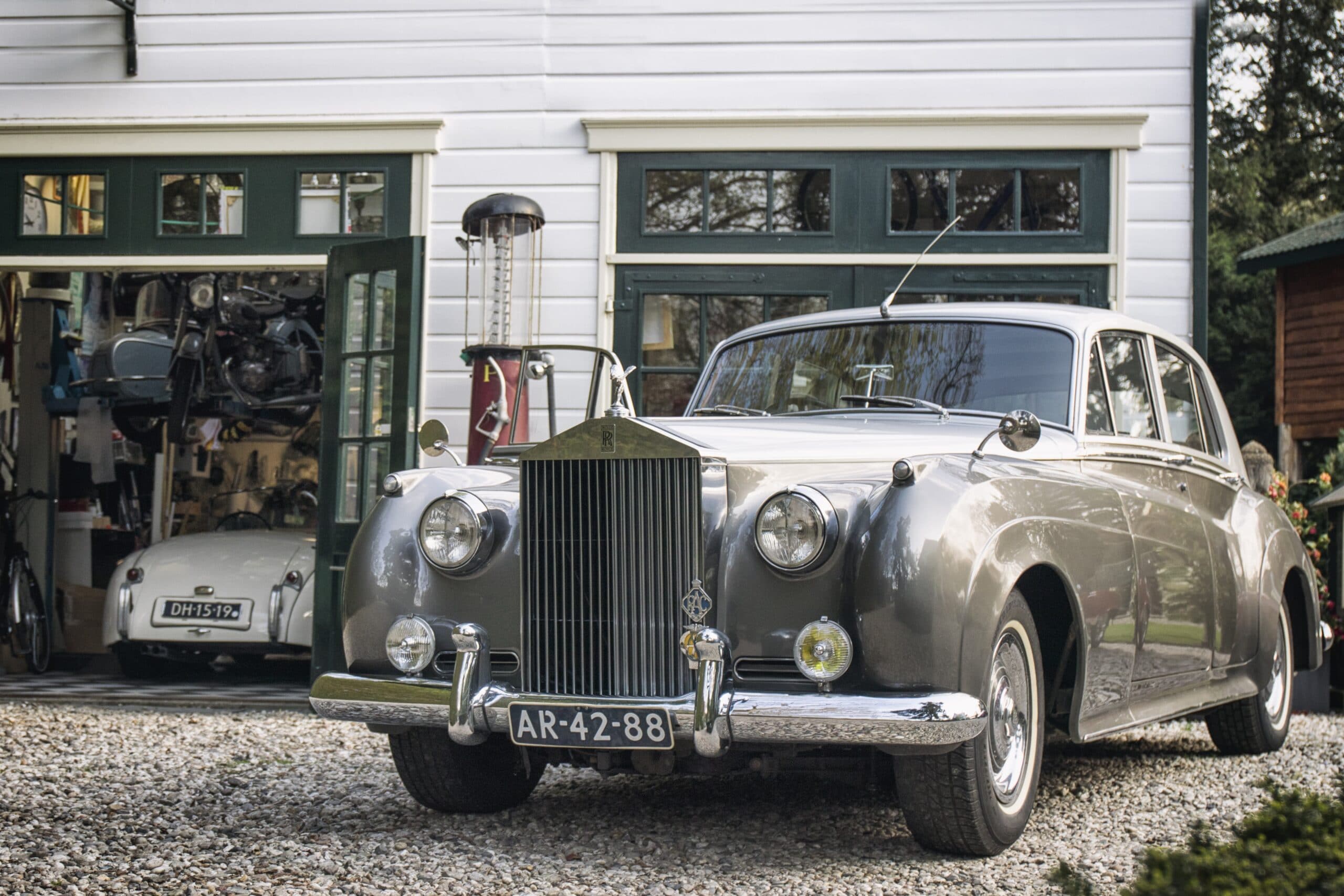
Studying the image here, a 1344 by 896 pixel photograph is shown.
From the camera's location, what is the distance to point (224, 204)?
8.62 m

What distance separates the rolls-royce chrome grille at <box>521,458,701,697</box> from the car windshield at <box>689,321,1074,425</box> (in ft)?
3.97

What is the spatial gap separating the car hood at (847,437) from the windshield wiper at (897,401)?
30 millimetres

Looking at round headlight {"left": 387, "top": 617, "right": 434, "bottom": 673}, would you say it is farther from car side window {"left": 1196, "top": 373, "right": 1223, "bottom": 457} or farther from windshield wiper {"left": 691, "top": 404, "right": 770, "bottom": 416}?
car side window {"left": 1196, "top": 373, "right": 1223, "bottom": 457}

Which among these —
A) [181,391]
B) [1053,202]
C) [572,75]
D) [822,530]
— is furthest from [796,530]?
[181,391]

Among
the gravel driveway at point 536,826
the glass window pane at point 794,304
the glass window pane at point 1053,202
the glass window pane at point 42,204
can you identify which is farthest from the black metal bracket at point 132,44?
the glass window pane at point 1053,202

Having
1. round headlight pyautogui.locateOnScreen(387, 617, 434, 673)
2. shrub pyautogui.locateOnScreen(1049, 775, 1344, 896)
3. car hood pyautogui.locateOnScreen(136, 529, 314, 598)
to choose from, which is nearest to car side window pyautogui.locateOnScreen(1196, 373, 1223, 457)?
round headlight pyautogui.locateOnScreen(387, 617, 434, 673)

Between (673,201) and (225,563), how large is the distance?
3571mm

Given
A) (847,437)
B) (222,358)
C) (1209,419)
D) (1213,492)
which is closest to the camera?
(847,437)

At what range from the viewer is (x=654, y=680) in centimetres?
387

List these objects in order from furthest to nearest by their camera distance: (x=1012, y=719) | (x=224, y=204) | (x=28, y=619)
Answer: (x=28, y=619) → (x=224, y=204) → (x=1012, y=719)

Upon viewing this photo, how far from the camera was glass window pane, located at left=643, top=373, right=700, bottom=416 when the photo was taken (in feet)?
27.0

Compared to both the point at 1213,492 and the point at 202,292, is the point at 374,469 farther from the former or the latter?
the point at 1213,492

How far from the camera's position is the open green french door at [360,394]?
758cm

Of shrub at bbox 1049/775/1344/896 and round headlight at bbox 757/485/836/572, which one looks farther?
round headlight at bbox 757/485/836/572
